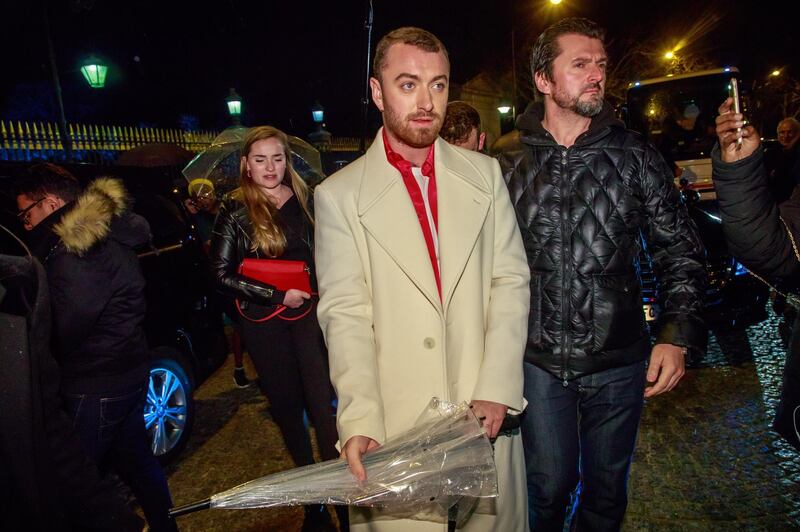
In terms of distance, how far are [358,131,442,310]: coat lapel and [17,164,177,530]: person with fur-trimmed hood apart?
4.73 ft

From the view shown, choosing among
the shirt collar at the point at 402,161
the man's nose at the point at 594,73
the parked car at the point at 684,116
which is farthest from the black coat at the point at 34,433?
the parked car at the point at 684,116

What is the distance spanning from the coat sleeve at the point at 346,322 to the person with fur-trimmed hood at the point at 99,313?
1254 mm

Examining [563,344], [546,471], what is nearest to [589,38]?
[563,344]

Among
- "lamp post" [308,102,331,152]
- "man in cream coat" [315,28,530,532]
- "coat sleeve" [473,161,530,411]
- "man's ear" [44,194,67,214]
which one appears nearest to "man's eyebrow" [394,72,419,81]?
"man in cream coat" [315,28,530,532]

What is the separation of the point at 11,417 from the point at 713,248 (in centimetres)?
575

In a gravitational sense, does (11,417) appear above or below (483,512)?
above

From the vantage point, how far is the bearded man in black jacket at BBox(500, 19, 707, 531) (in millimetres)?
2209

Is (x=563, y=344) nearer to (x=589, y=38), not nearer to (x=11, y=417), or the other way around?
(x=589, y=38)

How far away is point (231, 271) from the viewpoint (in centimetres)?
332

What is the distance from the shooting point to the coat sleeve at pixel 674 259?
2.12 meters

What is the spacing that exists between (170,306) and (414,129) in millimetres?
3045

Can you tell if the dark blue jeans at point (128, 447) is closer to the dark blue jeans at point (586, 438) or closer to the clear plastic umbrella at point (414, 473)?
the clear plastic umbrella at point (414, 473)

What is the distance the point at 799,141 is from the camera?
6.91 m

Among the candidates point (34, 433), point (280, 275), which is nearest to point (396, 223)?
point (34, 433)
